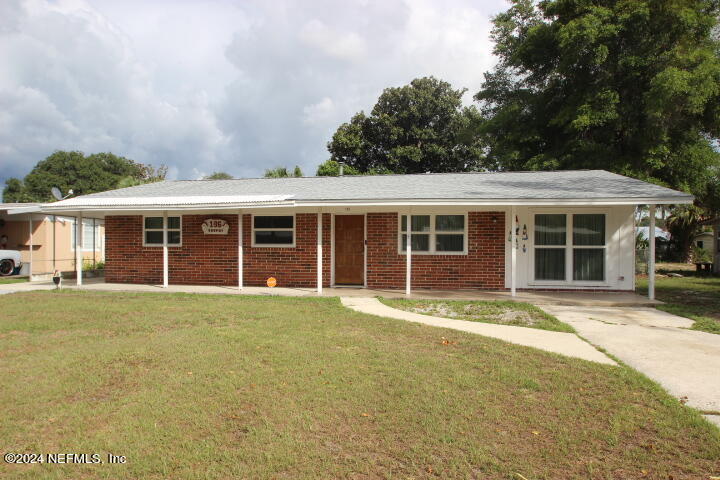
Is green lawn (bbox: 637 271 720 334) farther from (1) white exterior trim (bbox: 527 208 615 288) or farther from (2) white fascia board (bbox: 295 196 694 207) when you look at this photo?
(2) white fascia board (bbox: 295 196 694 207)

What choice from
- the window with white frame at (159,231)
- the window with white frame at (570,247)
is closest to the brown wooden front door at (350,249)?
the window with white frame at (570,247)

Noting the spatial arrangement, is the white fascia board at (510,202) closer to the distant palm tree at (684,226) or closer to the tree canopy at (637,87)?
the tree canopy at (637,87)

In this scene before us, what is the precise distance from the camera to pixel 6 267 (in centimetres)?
1688

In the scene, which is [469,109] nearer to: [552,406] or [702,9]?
[702,9]

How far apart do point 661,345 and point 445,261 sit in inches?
236

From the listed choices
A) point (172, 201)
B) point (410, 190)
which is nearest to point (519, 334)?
point (410, 190)

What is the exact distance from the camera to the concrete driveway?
4.50 meters

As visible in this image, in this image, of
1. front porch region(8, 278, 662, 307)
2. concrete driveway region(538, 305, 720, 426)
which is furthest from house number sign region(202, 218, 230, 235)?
concrete driveway region(538, 305, 720, 426)

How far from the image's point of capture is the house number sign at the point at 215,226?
41.5ft

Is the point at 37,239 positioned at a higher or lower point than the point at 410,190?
lower

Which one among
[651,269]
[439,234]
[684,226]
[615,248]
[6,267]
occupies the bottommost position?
→ [6,267]

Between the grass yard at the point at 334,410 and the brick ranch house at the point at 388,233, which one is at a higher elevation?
the brick ranch house at the point at 388,233

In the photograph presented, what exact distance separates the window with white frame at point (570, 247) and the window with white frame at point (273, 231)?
20.6 ft

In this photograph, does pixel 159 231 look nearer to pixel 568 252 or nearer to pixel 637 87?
pixel 568 252
